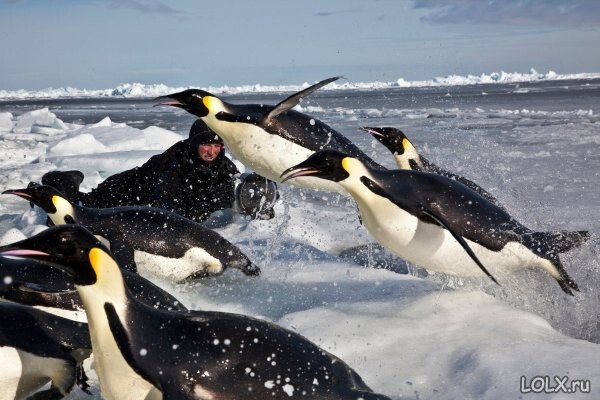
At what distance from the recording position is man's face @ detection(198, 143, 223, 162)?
5301 mm

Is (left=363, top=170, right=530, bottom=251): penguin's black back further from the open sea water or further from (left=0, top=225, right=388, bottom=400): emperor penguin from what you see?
(left=0, top=225, right=388, bottom=400): emperor penguin

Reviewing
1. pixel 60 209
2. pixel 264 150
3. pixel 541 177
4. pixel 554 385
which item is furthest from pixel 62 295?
pixel 541 177

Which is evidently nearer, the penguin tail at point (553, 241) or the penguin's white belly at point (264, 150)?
the penguin tail at point (553, 241)

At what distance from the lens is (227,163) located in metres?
5.59

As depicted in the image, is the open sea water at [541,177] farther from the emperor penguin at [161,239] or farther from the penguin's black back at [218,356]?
the penguin's black back at [218,356]

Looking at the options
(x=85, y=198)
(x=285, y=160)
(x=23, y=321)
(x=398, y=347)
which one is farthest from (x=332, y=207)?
(x=23, y=321)

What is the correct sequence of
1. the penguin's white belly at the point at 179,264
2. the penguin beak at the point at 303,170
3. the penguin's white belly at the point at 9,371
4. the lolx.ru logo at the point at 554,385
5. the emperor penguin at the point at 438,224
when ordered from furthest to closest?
the penguin's white belly at the point at 179,264 < the emperor penguin at the point at 438,224 < the penguin beak at the point at 303,170 < the penguin's white belly at the point at 9,371 < the lolx.ru logo at the point at 554,385

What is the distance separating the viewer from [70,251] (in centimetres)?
191

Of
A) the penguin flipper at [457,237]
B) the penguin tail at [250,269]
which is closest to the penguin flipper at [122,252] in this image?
the penguin tail at [250,269]

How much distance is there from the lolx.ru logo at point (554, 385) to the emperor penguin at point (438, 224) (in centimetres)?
74

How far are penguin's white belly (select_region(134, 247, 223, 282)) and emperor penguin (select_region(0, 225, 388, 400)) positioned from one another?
1869 mm

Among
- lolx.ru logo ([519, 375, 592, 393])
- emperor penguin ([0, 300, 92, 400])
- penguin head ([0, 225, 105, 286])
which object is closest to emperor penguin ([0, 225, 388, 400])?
penguin head ([0, 225, 105, 286])

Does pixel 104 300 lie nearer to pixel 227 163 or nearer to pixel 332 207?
pixel 227 163

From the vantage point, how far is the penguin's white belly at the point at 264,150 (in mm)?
3568
